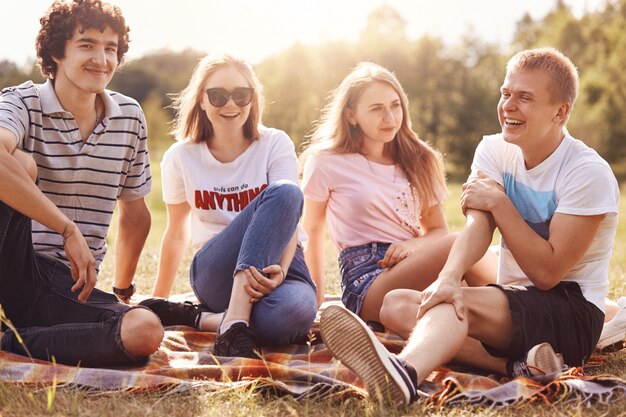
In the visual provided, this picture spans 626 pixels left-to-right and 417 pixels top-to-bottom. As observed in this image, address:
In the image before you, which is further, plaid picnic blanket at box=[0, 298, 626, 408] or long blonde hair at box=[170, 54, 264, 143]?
long blonde hair at box=[170, 54, 264, 143]

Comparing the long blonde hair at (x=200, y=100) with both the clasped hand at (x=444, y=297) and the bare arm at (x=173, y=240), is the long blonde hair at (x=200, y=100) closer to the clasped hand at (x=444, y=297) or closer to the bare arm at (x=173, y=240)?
the bare arm at (x=173, y=240)

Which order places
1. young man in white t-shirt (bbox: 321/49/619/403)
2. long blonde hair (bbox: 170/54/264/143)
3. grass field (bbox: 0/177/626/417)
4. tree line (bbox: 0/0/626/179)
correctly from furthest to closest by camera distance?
1. tree line (bbox: 0/0/626/179)
2. long blonde hair (bbox: 170/54/264/143)
3. young man in white t-shirt (bbox: 321/49/619/403)
4. grass field (bbox: 0/177/626/417)

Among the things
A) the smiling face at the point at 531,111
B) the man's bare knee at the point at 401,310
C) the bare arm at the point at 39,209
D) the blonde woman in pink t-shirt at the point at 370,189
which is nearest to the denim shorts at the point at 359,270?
the blonde woman in pink t-shirt at the point at 370,189

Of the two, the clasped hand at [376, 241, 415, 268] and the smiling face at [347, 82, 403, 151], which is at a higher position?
the smiling face at [347, 82, 403, 151]

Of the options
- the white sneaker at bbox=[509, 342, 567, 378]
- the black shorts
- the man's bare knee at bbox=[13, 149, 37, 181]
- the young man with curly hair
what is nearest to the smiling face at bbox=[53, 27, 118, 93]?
the young man with curly hair

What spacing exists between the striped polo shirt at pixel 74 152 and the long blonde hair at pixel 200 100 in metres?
0.47

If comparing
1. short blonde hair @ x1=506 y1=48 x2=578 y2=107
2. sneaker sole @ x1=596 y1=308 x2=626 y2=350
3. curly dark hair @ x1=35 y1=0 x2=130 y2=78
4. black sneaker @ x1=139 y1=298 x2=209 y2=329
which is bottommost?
black sneaker @ x1=139 y1=298 x2=209 y2=329

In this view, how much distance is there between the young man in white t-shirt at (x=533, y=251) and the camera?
3.37 m

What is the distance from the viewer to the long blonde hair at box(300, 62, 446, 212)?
4.88 m

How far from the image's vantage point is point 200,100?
15.5 ft

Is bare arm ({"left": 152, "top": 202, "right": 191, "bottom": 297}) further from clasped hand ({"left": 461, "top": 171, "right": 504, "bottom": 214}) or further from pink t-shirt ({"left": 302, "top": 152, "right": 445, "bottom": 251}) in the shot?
clasped hand ({"left": 461, "top": 171, "right": 504, "bottom": 214})

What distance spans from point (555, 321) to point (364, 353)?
1.11 meters

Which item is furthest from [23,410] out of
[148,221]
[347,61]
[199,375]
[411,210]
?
[347,61]

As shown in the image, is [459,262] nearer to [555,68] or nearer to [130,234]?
[555,68]
